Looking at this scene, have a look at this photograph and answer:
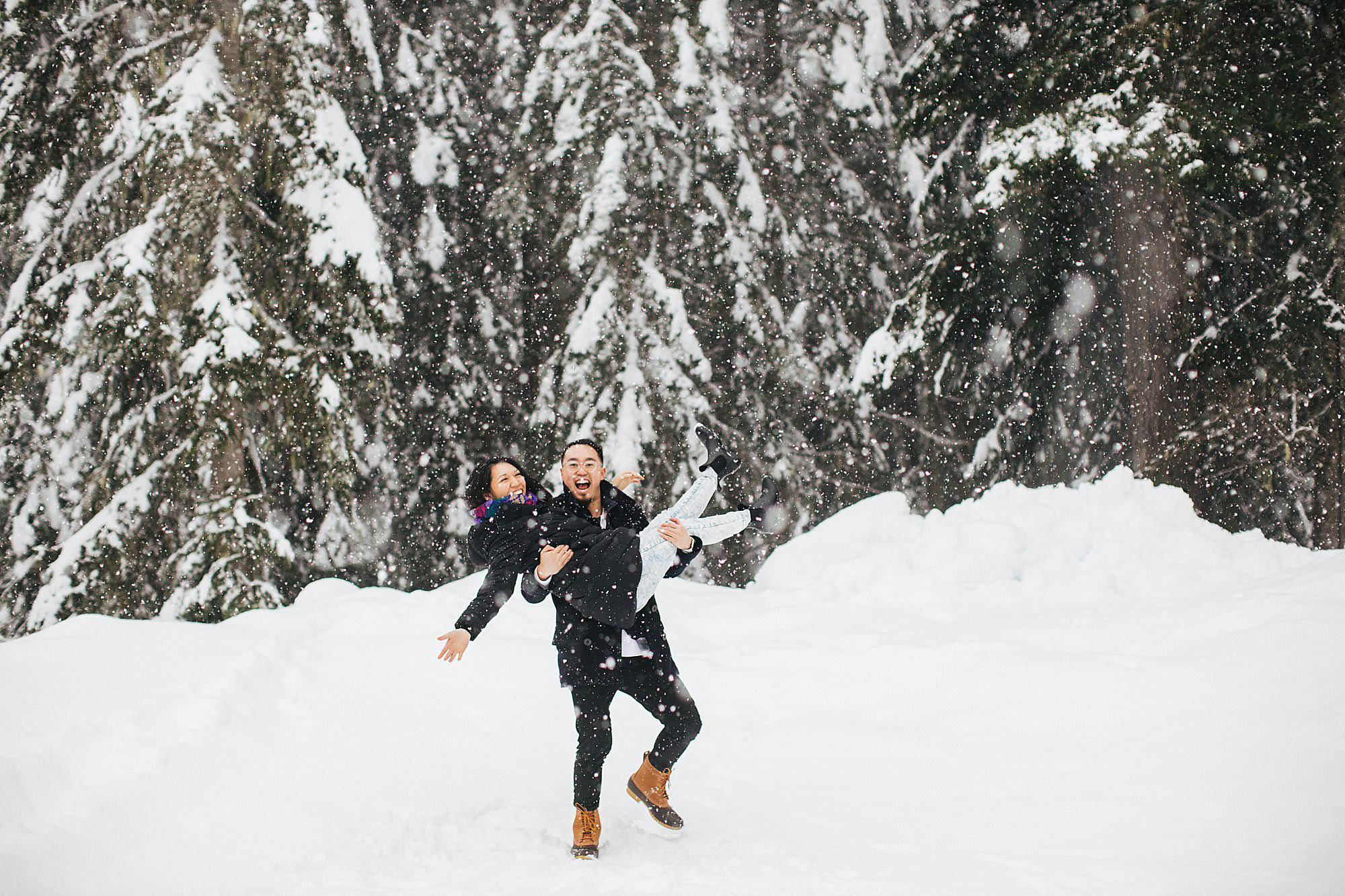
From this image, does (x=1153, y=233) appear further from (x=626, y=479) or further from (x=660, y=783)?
(x=660, y=783)

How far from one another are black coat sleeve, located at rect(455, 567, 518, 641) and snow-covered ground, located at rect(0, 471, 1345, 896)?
3.04 ft

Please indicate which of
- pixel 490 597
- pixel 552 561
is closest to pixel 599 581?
pixel 552 561

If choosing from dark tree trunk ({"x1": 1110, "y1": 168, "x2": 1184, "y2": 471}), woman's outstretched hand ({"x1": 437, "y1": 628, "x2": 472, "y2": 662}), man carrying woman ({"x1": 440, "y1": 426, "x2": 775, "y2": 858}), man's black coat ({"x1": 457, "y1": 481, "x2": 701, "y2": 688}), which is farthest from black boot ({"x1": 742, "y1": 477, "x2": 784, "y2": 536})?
dark tree trunk ({"x1": 1110, "y1": 168, "x2": 1184, "y2": 471})

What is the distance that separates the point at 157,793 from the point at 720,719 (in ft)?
10.0

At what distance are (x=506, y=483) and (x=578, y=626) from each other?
0.72m

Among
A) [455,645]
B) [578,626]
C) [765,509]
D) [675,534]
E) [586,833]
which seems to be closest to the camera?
[455,645]

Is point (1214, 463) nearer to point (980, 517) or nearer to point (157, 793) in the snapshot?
point (980, 517)

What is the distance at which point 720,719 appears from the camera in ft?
19.3

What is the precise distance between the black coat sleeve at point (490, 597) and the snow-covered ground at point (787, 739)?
3.04ft

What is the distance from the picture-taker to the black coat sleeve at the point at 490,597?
161 inches

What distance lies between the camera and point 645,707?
425 centimetres

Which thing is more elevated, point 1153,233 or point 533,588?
point 1153,233

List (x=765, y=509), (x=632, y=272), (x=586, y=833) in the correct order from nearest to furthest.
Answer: (x=586, y=833), (x=765, y=509), (x=632, y=272)

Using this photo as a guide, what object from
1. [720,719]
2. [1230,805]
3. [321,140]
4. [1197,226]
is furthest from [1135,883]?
[321,140]
